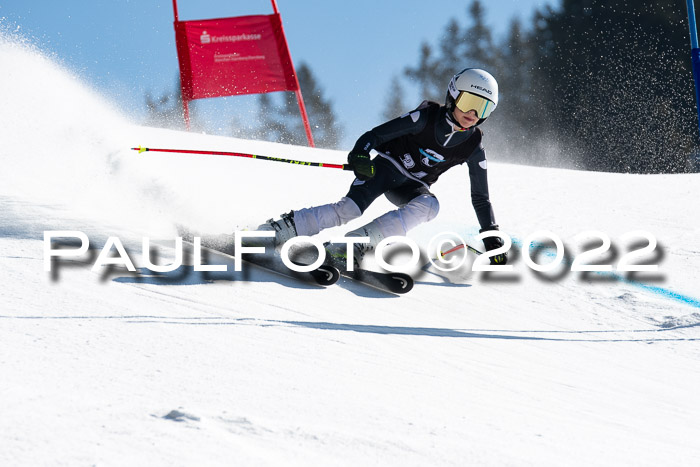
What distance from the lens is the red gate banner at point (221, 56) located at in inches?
400

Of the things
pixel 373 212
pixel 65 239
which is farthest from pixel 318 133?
pixel 65 239

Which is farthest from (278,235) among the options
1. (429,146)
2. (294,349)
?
(294,349)

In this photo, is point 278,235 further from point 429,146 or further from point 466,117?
point 466,117

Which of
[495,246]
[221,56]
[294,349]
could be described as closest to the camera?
[294,349]

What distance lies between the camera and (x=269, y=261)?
4258mm

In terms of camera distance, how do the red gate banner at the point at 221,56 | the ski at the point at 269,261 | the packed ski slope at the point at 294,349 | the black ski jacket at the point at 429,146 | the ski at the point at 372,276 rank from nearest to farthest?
the packed ski slope at the point at 294,349 → the ski at the point at 269,261 → the ski at the point at 372,276 → the black ski jacket at the point at 429,146 → the red gate banner at the point at 221,56

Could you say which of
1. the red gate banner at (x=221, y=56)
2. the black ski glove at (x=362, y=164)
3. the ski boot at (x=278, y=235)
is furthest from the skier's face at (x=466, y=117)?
the red gate banner at (x=221, y=56)

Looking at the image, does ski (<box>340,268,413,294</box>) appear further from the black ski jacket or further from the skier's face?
the skier's face

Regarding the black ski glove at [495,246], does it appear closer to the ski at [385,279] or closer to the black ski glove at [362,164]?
the ski at [385,279]

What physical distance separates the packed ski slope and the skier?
0.36 metres

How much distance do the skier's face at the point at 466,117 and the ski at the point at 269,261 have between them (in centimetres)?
113

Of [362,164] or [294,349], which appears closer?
[294,349]

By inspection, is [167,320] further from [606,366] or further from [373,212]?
[373,212]

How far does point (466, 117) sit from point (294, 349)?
2106 mm
